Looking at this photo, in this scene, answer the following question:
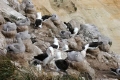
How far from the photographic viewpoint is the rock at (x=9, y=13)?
1505cm

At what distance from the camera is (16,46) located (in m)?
11.3

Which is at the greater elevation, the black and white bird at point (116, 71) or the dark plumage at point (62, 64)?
the dark plumage at point (62, 64)

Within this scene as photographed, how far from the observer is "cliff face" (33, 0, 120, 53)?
26031mm

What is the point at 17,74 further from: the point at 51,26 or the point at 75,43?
the point at 51,26

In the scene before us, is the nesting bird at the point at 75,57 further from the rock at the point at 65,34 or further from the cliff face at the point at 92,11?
the cliff face at the point at 92,11

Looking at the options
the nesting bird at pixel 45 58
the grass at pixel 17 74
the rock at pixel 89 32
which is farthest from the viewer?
the rock at pixel 89 32

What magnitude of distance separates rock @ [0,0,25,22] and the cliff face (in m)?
8.87

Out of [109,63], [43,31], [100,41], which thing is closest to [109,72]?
[109,63]

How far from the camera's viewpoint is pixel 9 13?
15500 mm

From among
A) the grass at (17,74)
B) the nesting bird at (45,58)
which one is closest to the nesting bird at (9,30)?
the nesting bird at (45,58)

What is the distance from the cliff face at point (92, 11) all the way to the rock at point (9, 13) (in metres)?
8.87

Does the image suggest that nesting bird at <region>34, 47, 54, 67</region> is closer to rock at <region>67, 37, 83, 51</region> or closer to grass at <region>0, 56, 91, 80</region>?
rock at <region>67, 37, 83, 51</region>

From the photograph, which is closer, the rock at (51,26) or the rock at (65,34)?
the rock at (65,34)

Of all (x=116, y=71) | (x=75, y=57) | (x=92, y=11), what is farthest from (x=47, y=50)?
(x=92, y=11)
